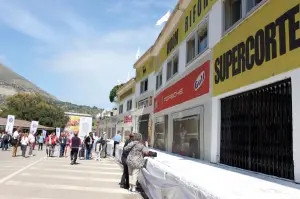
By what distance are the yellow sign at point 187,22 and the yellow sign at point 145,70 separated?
3.80 metres

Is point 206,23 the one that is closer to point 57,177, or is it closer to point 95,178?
point 95,178

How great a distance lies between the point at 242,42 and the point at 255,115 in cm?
196

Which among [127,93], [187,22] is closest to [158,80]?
[187,22]

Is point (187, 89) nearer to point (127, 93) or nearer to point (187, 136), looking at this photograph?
point (187, 136)

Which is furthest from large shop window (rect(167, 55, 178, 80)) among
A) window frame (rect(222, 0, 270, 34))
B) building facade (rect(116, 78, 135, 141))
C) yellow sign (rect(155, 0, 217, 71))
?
building facade (rect(116, 78, 135, 141))

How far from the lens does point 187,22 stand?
43.9 ft

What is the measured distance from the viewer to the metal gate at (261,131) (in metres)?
A: 5.78

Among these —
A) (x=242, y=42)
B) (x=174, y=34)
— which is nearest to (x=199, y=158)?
(x=242, y=42)

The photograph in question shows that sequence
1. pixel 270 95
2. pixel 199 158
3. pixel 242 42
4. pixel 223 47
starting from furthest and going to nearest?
pixel 199 158, pixel 223 47, pixel 242 42, pixel 270 95

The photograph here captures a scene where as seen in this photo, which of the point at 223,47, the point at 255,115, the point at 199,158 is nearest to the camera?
the point at 255,115

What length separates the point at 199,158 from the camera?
34.4 ft

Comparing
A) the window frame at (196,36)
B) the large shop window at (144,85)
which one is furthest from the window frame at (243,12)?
the large shop window at (144,85)

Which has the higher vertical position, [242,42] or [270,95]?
[242,42]

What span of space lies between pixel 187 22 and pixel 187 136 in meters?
5.14
